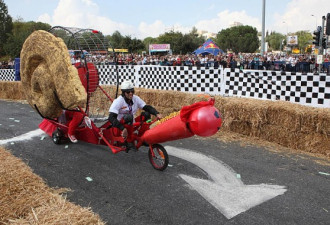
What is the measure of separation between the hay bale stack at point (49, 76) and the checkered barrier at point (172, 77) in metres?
5.09

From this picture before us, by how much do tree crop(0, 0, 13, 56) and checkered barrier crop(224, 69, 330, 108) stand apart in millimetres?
64454

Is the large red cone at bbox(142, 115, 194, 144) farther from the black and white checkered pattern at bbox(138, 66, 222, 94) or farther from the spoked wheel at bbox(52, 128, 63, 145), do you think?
the black and white checkered pattern at bbox(138, 66, 222, 94)

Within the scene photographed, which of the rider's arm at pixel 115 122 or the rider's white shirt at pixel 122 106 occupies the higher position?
the rider's white shirt at pixel 122 106

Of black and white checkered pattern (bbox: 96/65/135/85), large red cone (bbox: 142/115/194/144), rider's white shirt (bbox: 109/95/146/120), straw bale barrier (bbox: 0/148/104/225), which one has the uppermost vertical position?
black and white checkered pattern (bbox: 96/65/135/85)

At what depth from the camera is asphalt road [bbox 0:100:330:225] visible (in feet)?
12.5

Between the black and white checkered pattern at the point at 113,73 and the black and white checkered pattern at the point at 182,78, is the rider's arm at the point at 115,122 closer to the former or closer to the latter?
the black and white checkered pattern at the point at 182,78

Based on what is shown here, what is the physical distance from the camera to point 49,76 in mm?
5414

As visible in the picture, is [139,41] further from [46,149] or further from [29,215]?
[29,215]

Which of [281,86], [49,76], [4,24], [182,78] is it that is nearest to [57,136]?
[49,76]

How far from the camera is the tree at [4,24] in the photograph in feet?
200

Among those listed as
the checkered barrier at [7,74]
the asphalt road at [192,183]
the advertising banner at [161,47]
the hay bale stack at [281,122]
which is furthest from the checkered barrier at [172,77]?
the advertising banner at [161,47]

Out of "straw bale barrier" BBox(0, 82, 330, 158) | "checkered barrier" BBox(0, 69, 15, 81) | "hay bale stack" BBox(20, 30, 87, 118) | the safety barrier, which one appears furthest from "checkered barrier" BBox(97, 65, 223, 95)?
"checkered barrier" BBox(0, 69, 15, 81)

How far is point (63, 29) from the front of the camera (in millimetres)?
5961

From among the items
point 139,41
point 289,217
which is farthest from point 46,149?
point 139,41
